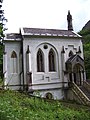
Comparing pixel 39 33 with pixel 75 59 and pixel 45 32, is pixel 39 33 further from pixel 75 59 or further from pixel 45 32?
pixel 75 59

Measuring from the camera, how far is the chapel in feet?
102

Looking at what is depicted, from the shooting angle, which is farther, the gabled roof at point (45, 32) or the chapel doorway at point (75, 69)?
the chapel doorway at point (75, 69)

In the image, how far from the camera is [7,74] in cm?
3136

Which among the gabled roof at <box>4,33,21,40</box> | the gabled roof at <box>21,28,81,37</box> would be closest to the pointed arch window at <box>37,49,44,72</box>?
the gabled roof at <box>21,28,81,37</box>

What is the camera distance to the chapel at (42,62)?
102ft

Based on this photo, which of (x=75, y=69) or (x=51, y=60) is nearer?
(x=51, y=60)

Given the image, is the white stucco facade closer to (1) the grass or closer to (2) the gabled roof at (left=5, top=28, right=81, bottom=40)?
(2) the gabled roof at (left=5, top=28, right=81, bottom=40)

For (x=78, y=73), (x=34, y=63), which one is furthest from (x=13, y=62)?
(x=78, y=73)

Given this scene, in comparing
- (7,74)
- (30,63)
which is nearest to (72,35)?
(30,63)

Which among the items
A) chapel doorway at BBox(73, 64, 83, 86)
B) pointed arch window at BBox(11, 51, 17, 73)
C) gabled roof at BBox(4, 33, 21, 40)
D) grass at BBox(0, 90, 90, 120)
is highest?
gabled roof at BBox(4, 33, 21, 40)

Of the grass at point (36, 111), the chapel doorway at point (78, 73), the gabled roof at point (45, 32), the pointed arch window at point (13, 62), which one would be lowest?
the grass at point (36, 111)

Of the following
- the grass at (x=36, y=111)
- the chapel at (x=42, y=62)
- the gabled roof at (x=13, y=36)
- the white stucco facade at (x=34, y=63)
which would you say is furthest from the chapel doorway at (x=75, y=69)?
the grass at (x=36, y=111)

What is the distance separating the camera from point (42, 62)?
32500 millimetres

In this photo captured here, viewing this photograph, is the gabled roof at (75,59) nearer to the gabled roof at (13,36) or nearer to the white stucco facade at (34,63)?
the white stucco facade at (34,63)
